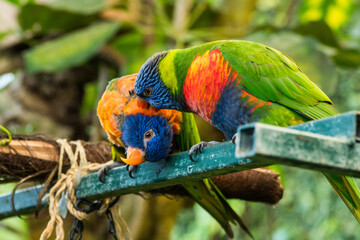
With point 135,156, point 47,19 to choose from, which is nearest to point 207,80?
point 135,156

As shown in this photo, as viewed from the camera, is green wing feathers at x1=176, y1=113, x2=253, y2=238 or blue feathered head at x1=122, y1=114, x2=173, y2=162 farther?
green wing feathers at x1=176, y1=113, x2=253, y2=238

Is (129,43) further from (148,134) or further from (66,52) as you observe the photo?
(148,134)

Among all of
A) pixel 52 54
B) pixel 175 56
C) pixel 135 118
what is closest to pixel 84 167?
pixel 135 118

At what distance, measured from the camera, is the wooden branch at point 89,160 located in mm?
1588

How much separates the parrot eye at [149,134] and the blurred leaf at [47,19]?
185 centimetres

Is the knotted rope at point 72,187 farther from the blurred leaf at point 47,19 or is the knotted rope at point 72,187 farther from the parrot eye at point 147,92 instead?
the blurred leaf at point 47,19

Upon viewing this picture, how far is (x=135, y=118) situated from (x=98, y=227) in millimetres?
1916

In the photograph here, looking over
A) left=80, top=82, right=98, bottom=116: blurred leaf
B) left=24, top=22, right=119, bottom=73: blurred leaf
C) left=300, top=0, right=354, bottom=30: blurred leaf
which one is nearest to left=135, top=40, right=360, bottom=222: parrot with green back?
left=24, top=22, right=119, bottom=73: blurred leaf

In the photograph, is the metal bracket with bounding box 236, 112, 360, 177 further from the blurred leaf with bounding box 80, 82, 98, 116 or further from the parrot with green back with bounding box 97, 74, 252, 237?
the blurred leaf with bounding box 80, 82, 98, 116

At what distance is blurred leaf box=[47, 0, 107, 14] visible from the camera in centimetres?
301

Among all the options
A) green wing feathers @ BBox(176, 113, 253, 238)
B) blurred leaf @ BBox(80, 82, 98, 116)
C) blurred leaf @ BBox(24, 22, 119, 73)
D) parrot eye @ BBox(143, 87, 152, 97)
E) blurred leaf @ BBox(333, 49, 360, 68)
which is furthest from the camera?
blurred leaf @ BBox(80, 82, 98, 116)

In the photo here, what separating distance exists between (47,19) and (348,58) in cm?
220

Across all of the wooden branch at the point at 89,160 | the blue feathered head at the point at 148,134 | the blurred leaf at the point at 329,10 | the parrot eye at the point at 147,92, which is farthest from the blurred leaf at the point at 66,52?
the blurred leaf at the point at 329,10

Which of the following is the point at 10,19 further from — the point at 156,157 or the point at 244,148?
the point at 244,148
